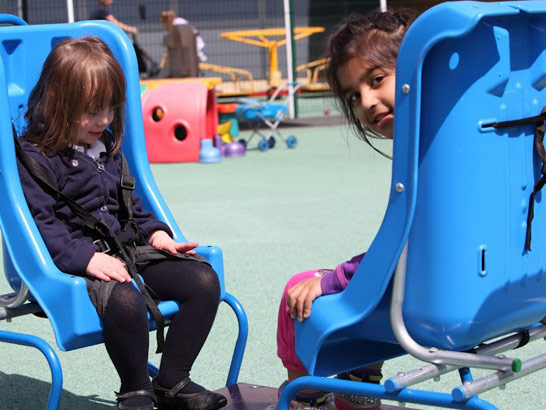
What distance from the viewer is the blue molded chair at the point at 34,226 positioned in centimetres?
230

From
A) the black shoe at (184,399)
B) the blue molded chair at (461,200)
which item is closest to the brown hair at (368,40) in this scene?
the blue molded chair at (461,200)

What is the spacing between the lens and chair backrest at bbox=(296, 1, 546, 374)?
176 centimetres

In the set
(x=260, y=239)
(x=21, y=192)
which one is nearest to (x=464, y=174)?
(x=21, y=192)

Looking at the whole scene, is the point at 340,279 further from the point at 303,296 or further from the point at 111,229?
the point at 111,229

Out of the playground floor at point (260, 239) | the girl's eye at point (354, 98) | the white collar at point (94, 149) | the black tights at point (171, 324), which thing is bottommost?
the playground floor at point (260, 239)

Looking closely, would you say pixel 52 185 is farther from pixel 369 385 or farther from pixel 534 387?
pixel 534 387

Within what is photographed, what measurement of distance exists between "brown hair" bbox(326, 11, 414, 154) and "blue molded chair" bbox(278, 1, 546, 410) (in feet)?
1.10

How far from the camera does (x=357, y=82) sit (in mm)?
2125

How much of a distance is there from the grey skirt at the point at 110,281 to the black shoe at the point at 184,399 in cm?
29

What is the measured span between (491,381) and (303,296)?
1.48 feet

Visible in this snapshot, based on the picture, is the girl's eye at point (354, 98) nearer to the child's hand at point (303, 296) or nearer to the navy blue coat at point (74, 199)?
the child's hand at point (303, 296)

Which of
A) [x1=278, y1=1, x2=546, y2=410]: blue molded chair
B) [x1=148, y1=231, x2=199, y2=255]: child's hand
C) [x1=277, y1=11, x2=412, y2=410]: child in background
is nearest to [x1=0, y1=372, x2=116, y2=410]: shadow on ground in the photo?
[x1=148, y1=231, x2=199, y2=255]: child's hand

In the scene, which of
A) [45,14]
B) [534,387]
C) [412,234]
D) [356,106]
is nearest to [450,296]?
[412,234]

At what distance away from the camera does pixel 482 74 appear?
177 centimetres
